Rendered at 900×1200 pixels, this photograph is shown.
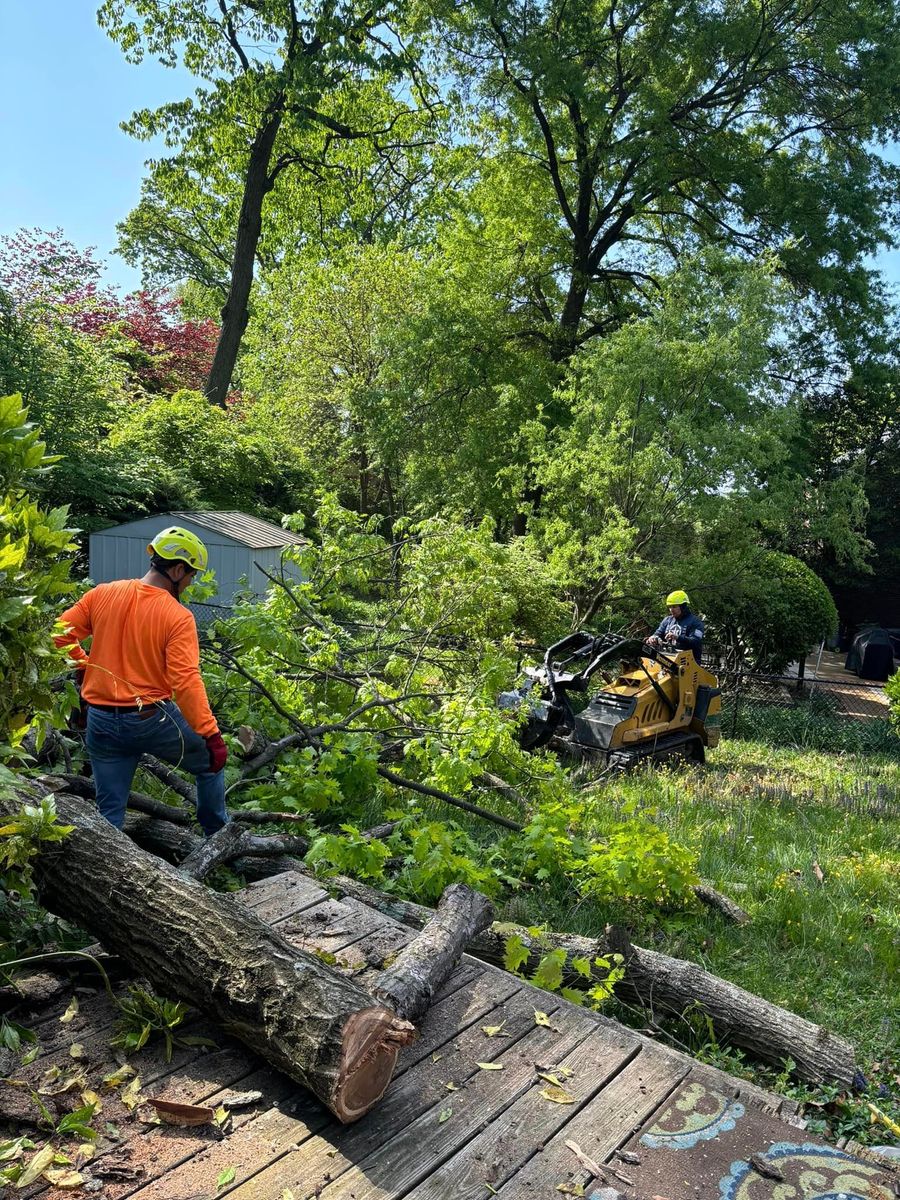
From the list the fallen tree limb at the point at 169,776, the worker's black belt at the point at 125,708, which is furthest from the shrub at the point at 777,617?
the worker's black belt at the point at 125,708

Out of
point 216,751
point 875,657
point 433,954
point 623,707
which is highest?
point 216,751

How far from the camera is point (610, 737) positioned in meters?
10.3

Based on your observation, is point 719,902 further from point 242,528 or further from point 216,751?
point 242,528

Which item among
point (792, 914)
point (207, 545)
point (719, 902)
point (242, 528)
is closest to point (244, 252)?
point (242, 528)

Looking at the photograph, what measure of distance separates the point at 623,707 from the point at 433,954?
7.03 meters

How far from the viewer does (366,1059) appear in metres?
3.00

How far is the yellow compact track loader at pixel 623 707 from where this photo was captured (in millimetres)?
10297

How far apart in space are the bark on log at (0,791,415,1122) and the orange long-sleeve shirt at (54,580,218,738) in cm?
71

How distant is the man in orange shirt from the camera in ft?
15.2

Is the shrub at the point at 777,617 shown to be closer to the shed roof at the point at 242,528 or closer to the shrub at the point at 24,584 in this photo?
the shed roof at the point at 242,528

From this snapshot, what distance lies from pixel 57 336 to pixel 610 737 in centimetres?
1013

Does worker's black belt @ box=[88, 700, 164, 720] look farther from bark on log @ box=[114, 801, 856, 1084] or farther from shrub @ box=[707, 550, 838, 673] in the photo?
shrub @ box=[707, 550, 838, 673]

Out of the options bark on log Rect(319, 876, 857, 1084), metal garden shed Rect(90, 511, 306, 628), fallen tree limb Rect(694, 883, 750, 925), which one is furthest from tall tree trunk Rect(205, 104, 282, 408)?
bark on log Rect(319, 876, 857, 1084)

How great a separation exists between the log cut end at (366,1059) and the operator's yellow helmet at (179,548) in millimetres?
2492
